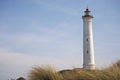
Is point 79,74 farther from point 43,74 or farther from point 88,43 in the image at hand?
point 88,43

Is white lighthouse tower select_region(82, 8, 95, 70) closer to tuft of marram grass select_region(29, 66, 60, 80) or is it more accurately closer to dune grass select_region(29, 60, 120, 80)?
dune grass select_region(29, 60, 120, 80)

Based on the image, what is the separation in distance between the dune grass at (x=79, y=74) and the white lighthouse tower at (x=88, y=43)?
16.0m

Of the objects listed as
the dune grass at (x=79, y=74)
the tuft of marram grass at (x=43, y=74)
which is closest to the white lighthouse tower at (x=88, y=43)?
the dune grass at (x=79, y=74)

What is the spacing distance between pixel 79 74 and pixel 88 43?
17.6 meters

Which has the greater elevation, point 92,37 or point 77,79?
point 92,37

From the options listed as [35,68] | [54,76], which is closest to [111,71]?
[54,76]

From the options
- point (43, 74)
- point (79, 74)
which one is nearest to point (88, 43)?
point (43, 74)

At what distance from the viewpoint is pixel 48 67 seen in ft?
31.2

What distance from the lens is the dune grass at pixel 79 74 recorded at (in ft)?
25.1

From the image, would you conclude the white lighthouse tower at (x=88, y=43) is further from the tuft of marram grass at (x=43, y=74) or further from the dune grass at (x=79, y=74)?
the tuft of marram grass at (x=43, y=74)

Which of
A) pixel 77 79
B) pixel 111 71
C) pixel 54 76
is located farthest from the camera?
pixel 54 76

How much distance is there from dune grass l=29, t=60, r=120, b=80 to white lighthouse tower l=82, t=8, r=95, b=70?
52.6ft

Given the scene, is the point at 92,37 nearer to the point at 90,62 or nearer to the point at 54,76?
the point at 90,62

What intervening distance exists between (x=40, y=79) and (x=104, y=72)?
263 centimetres
